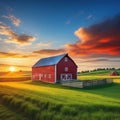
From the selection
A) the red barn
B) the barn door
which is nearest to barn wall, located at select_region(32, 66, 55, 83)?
the red barn

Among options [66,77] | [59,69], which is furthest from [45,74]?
[66,77]

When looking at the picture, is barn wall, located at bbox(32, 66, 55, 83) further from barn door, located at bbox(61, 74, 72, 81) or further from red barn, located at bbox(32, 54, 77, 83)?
barn door, located at bbox(61, 74, 72, 81)

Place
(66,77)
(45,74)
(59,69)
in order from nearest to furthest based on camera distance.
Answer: (59,69) → (66,77) → (45,74)

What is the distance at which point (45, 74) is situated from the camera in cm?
7150

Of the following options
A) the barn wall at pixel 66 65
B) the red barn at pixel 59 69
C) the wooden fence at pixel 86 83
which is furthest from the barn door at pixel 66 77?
the wooden fence at pixel 86 83

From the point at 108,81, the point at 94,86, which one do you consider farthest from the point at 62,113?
the point at 108,81

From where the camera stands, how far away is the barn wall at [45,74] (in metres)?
66.6

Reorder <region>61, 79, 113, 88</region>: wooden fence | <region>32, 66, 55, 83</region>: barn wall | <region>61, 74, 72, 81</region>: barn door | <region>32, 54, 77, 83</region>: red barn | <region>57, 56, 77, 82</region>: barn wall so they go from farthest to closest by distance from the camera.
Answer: <region>61, 74, 72, 81</region>: barn door < <region>32, 66, 55, 83</region>: barn wall < <region>57, 56, 77, 82</region>: barn wall < <region>32, 54, 77, 83</region>: red barn < <region>61, 79, 113, 88</region>: wooden fence

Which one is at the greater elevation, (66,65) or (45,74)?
(66,65)

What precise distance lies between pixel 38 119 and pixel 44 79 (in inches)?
2026

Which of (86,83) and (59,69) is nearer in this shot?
(86,83)

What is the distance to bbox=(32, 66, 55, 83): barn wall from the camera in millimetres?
66625

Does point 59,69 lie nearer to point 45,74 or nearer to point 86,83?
point 45,74

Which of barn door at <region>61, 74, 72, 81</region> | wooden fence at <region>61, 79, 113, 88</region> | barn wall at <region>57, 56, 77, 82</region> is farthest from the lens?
barn door at <region>61, 74, 72, 81</region>
